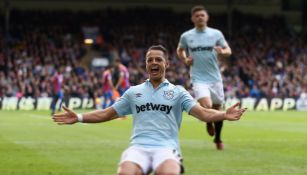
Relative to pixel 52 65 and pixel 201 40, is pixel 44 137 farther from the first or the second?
pixel 52 65

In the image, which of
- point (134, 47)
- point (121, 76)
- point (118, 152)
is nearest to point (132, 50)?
point (134, 47)

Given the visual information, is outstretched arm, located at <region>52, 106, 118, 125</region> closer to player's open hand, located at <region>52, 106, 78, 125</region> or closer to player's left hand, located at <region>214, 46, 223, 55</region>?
player's open hand, located at <region>52, 106, 78, 125</region>

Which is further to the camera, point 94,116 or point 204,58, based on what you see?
Result: point 204,58

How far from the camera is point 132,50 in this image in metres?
48.0

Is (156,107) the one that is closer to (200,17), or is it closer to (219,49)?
(219,49)

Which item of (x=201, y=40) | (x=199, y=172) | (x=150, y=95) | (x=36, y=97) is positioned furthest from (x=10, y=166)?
(x=36, y=97)

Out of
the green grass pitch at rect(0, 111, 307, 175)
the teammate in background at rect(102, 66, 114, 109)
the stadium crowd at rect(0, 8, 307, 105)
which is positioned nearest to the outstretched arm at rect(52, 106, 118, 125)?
the green grass pitch at rect(0, 111, 307, 175)

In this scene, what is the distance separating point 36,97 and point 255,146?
1027 inches

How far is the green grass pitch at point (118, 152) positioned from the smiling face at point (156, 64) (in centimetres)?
262

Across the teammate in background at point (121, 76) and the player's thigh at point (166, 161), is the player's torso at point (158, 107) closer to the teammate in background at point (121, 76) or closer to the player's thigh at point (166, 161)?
the player's thigh at point (166, 161)

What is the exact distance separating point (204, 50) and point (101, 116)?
668 cm

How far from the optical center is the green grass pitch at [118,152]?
410 inches

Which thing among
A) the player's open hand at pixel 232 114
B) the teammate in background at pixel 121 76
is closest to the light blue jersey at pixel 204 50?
the player's open hand at pixel 232 114

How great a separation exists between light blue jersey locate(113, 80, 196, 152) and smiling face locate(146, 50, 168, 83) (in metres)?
0.10
